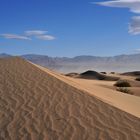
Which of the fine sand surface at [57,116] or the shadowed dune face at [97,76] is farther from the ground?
the fine sand surface at [57,116]

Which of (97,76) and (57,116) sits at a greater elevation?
(57,116)

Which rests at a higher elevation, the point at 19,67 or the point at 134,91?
the point at 19,67

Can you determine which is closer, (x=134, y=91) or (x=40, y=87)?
(x=40, y=87)

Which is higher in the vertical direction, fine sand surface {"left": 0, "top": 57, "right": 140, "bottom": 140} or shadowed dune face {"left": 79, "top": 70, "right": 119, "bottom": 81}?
fine sand surface {"left": 0, "top": 57, "right": 140, "bottom": 140}

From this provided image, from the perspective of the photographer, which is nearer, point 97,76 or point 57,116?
point 57,116

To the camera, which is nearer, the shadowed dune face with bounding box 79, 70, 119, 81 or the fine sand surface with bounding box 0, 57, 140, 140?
the fine sand surface with bounding box 0, 57, 140, 140

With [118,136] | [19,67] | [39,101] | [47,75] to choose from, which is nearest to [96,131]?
[118,136]

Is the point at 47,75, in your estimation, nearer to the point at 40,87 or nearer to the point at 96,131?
the point at 40,87

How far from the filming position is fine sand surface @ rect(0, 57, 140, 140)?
9883 millimetres

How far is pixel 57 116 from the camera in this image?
37.0ft

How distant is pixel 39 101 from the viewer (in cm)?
1299

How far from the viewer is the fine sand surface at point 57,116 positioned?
988 cm

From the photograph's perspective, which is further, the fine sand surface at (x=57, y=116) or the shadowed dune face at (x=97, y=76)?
the shadowed dune face at (x=97, y=76)

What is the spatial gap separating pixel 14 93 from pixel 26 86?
1210 millimetres
